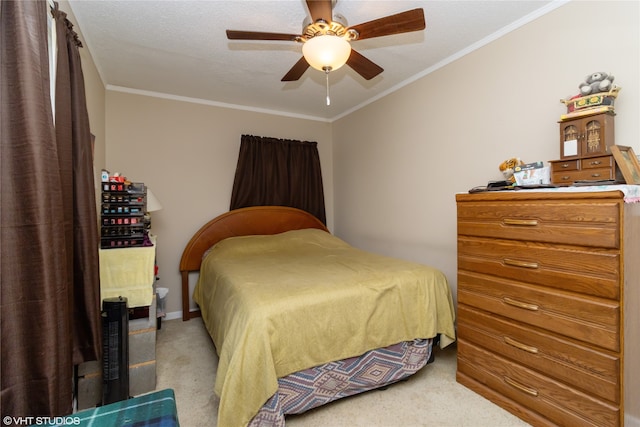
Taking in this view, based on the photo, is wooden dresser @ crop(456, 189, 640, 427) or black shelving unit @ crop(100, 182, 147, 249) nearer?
wooden dresser @ crop(456, 189, 640, 427)

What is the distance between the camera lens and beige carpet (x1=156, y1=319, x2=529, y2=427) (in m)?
1.70

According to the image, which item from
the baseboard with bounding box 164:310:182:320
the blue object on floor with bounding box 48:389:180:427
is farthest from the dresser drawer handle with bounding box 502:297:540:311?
the baseboard with bounding box 164:310:182:320

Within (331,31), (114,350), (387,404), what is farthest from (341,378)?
(331,31)

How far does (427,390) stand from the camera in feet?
6.52

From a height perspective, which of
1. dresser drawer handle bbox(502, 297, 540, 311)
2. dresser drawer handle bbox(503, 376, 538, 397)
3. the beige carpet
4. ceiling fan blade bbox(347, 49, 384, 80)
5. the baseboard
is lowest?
the beige carpet

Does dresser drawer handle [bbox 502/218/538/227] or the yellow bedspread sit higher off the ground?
dresser drawer handle [bbox 502/218/538/227]

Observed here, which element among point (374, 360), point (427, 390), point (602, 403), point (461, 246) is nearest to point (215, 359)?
point (374, 360)

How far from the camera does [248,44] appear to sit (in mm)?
2348

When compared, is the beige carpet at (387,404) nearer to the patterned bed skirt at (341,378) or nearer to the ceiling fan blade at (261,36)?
the patterned bed skirt at (341,378)

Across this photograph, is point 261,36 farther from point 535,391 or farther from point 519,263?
point 535,391

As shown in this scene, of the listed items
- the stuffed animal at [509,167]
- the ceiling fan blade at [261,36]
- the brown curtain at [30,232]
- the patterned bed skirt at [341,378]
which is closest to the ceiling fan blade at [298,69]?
the ceiling fan blade at [261,36]

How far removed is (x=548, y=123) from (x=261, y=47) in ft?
6.90

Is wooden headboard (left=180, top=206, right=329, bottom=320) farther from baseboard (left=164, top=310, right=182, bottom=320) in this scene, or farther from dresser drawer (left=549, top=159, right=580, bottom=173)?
dresser drawer (left=549, top=159, right=580, bottom=173)

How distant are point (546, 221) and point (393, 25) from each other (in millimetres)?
1259
